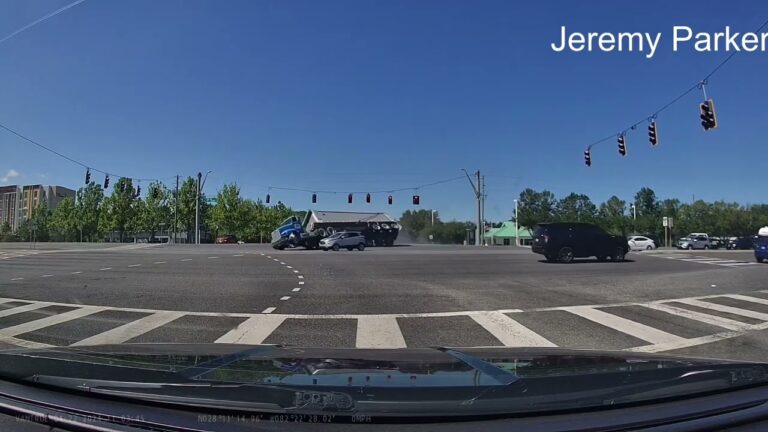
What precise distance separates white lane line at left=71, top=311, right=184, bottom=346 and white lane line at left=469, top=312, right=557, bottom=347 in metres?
5.40

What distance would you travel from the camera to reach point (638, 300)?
1230 centimetres

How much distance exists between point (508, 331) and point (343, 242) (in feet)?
115

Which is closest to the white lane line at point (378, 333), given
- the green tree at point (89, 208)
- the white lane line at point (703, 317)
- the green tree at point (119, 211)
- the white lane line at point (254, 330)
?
the white lane line at point (254, 330)

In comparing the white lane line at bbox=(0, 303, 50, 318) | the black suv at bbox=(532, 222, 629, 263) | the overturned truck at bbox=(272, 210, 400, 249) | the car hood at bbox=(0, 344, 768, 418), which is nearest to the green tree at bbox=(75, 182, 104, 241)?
the overturned truck at bbox=(272, 210, 400, 249)

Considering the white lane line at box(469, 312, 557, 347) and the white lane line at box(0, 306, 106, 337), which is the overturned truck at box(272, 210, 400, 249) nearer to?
the white lane line at box(0, 306, 106, 337)

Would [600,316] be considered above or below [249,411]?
below

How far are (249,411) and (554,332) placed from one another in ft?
22.8

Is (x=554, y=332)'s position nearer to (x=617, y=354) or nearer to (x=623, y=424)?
(x=617, y=354)

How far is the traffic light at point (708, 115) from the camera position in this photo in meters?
18.9

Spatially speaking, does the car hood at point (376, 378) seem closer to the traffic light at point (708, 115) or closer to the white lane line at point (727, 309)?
the white lane line at point (727, 309)

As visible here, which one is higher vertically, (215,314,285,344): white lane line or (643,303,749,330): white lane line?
(215,314,285,344): white lane line

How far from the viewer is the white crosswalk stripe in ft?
25.1

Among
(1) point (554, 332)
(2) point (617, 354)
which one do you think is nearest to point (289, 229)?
(1) point (554, 332)

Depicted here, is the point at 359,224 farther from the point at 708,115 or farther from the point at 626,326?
the point at 626,326
